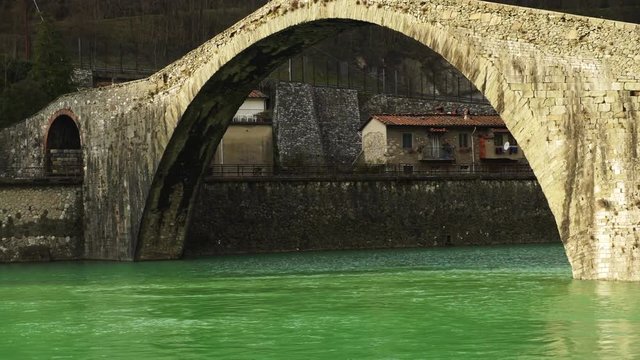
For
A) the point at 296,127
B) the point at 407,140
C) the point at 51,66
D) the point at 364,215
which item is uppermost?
the point at 51,66

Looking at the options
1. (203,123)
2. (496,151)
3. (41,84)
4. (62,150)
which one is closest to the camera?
(203,123)

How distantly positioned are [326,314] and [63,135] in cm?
2365

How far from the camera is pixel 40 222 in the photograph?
37125 millimetres

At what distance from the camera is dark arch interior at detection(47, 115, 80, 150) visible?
3959 cm

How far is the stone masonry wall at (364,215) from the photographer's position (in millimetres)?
40656

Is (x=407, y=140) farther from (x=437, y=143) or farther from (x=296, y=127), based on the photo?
(x=296, y=127)

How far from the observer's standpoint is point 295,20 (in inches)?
1072

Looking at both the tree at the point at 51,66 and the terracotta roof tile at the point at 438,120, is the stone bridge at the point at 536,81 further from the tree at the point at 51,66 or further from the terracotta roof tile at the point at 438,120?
the terracotta roof tile at the point at 438,120

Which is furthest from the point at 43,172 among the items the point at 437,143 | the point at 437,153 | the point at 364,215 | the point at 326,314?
the point at 326,314

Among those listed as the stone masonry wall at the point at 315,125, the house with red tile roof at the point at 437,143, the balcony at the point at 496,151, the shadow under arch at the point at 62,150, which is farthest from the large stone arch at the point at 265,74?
the stone masonry wall at the point at 315,125

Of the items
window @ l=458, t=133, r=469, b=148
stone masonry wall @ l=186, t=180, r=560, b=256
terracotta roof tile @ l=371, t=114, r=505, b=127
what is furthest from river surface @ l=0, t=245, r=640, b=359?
window @ l=458, t=133, r=469, b=148

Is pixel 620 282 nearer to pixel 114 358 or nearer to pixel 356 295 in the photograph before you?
pixel 356 295

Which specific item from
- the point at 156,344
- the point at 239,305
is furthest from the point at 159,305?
the point at 156,344

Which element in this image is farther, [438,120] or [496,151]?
[438,120]
